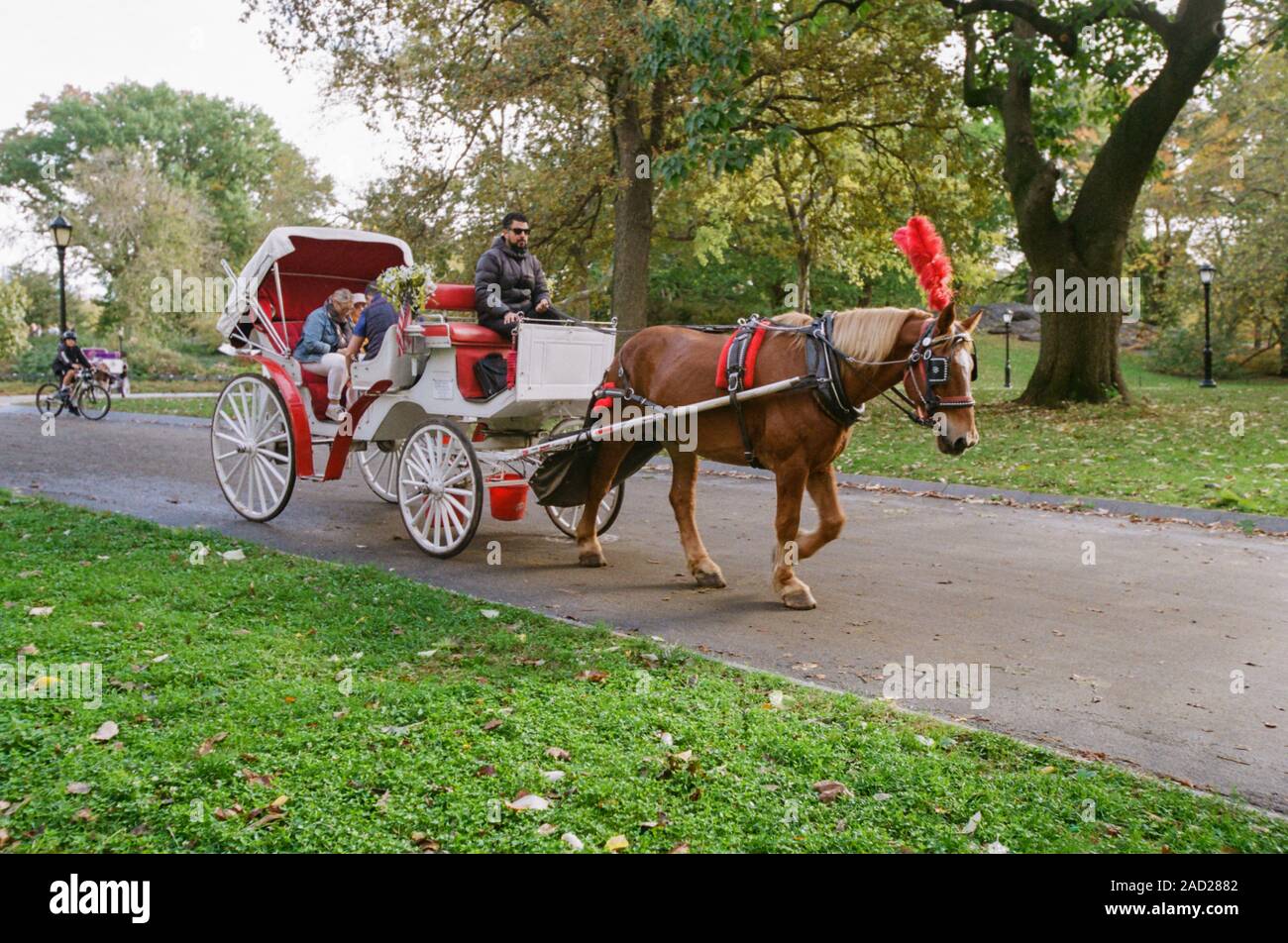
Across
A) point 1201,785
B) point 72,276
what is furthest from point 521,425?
point 72,276

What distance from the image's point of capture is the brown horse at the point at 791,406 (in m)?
7.04

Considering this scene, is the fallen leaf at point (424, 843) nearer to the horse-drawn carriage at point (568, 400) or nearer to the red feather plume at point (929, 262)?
the horse-drawn carriage at point (568, 400)

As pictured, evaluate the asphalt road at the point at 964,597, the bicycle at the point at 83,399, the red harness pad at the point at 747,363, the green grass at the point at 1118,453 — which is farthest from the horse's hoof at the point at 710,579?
the bicycle at the point at 83,399

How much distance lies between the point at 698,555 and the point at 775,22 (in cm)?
1067

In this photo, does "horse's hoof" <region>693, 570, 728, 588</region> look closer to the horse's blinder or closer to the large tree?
the horse's blinder

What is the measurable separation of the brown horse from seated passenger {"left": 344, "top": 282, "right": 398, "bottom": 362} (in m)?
2.49

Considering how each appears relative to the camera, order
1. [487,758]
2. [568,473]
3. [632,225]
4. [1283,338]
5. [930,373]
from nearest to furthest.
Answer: [487,758], [930,373], [568,473], [632,225], [1283,338]

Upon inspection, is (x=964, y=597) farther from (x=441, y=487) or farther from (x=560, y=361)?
(x=441, y=487)

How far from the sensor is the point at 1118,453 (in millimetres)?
15156

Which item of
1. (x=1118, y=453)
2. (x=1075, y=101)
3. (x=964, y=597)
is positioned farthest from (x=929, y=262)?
(x=1075, y=101)

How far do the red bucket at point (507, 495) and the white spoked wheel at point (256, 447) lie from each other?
2.11m

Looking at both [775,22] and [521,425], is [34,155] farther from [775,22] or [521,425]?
[521,425]

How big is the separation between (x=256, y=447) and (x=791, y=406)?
18.5ft
